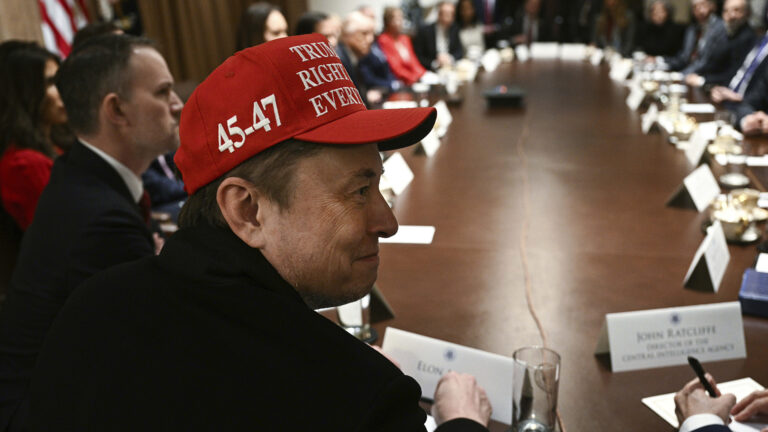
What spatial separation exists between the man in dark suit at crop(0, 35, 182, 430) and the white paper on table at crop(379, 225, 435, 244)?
0.71 m

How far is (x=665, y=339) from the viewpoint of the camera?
1.26m

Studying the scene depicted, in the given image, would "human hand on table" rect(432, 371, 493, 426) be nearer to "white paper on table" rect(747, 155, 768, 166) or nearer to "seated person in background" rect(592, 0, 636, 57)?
"white paper on table" rect(747, 155, 768, 166)

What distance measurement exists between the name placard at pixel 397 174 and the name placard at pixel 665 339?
1.18 meters

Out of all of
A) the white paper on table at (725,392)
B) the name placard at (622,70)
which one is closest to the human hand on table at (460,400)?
the white paper on table at (725,392)

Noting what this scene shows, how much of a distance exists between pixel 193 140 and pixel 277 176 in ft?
0.45

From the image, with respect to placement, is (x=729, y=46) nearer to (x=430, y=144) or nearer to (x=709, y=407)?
(x=430, y=144)

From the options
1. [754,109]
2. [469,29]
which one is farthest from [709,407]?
[469,29]

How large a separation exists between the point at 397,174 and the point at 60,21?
4481 millimetres

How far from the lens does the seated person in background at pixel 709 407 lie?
101 centimetres

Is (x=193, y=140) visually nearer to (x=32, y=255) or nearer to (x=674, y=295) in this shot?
(x=32, y=255)

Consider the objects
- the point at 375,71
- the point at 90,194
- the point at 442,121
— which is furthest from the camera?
the point at 375,71

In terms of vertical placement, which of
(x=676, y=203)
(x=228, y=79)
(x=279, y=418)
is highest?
(x=228, y=79)

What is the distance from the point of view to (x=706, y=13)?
21.1 ft

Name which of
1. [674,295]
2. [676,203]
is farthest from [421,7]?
[674,295]
